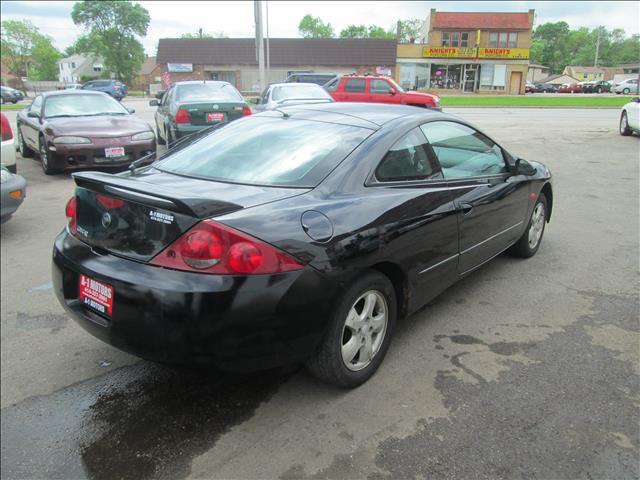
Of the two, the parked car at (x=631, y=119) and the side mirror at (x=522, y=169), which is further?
the parked car at (x=631, y=119)

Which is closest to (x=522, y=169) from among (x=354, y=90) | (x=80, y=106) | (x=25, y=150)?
(x=80, y=106)

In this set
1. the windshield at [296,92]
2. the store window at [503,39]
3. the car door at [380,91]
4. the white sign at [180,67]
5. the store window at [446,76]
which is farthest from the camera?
the store window at [446,76]

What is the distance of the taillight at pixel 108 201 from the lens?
263cm

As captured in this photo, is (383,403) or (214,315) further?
(383,403)

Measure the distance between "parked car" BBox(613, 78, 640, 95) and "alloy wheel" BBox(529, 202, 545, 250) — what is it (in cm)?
5583

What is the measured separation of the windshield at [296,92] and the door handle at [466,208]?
11.4 metres

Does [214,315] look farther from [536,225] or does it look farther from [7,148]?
[7,148]

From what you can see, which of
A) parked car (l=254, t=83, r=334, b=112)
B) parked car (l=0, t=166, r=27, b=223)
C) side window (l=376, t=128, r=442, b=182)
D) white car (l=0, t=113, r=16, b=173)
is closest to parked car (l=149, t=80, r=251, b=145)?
parked car (l=254, t=83, r=334, b=112)

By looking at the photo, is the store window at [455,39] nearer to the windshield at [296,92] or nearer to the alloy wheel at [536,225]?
the windshield at [296,92]

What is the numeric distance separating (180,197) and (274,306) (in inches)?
26.2

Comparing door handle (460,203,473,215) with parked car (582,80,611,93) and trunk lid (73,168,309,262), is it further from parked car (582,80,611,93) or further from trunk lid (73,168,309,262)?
parked car (582,80,611,93)

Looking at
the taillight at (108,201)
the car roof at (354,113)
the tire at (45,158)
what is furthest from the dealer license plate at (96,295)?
the tire at (45,158)

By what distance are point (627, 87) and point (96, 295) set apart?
61.0m

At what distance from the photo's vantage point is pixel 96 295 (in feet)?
8.64
